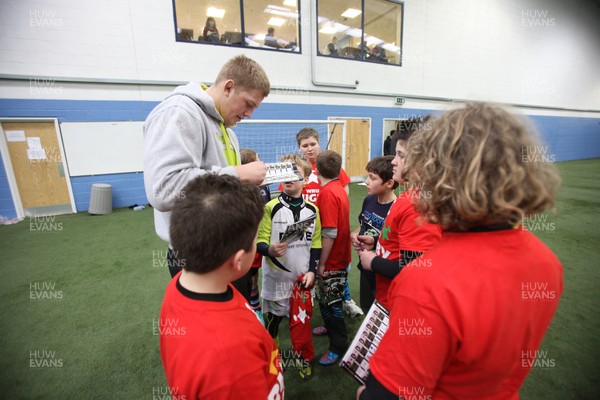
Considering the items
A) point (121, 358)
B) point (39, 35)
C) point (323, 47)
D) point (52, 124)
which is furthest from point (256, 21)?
point (121, 358)

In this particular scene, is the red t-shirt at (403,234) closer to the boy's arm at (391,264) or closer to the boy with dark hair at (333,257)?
the boy's arm at (391,264)

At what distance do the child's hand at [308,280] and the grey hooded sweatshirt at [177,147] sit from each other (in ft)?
2.96

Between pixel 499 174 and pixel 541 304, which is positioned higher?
pixel 499 174

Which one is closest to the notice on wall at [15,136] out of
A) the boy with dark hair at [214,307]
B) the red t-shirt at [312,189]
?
the red t-shirt at [312,189]

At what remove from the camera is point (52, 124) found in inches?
208

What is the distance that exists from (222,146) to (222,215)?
0.61 metres

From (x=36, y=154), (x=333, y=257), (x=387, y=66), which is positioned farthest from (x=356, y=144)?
(x=36, y=154)

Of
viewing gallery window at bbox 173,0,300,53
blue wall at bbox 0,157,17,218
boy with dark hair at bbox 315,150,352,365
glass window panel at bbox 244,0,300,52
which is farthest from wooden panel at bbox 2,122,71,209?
boy with dark hair at bbox 315,150,352,365

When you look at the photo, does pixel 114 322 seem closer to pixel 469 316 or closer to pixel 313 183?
pixel 313 183

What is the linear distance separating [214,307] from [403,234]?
2.87 ft

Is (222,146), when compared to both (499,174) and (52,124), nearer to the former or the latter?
(499,174)

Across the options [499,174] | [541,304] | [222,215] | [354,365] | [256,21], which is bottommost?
[354,365]

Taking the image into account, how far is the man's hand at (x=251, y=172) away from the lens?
1094mm

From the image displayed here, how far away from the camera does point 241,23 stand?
616cm
